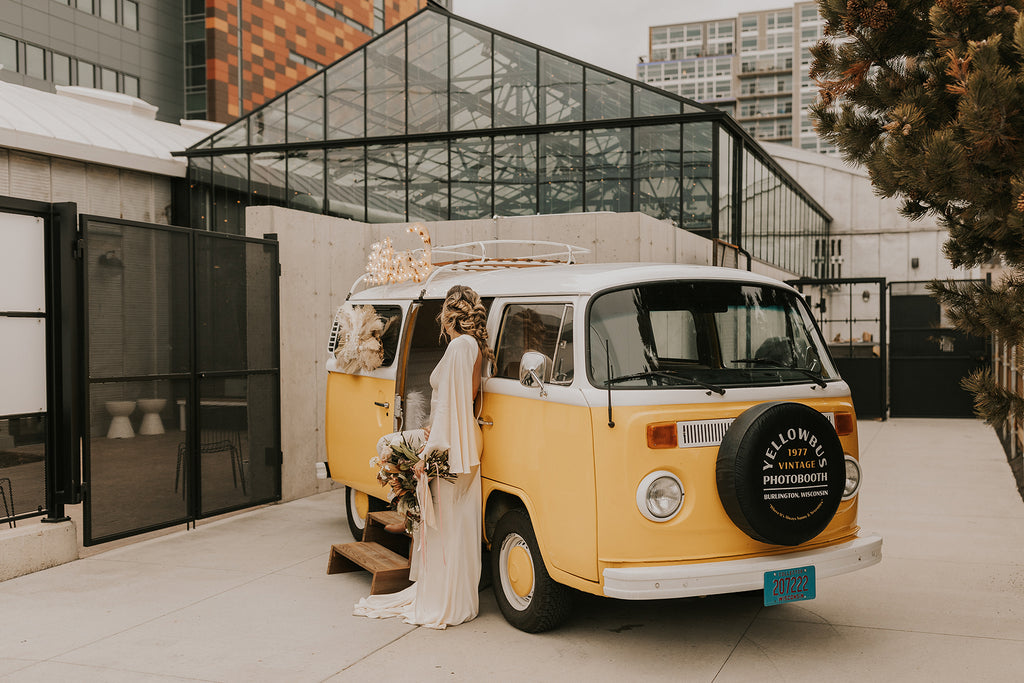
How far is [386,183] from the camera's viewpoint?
18.8 meters

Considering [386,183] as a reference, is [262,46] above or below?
above

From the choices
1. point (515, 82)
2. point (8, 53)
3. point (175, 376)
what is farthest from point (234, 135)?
point (8, 53)

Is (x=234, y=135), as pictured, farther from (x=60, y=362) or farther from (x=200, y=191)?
(x=60, y=362)

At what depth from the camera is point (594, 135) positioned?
55.7 ft

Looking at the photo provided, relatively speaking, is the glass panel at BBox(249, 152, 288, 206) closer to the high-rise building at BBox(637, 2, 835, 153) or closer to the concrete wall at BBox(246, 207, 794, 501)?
the concrete wall at BBox(246, 207, 794, 501)

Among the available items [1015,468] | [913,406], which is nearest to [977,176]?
[1015,468]

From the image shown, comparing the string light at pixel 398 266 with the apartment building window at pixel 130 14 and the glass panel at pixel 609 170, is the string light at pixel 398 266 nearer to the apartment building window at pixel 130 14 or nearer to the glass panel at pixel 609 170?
the glass panel at pixel 609 170

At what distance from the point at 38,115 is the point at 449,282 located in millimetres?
15647

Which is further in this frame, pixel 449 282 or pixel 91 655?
pixel 449 282

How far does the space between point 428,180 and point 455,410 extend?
13276mm

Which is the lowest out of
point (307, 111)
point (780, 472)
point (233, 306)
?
point (780, 472)

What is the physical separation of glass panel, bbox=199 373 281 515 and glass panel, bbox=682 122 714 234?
8697 mm

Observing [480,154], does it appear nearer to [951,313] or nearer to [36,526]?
[36,526]

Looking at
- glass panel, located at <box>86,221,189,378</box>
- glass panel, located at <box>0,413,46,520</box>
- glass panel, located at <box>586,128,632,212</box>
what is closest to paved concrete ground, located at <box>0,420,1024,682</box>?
glass panel, located at <box>0,413,46,520</box>
